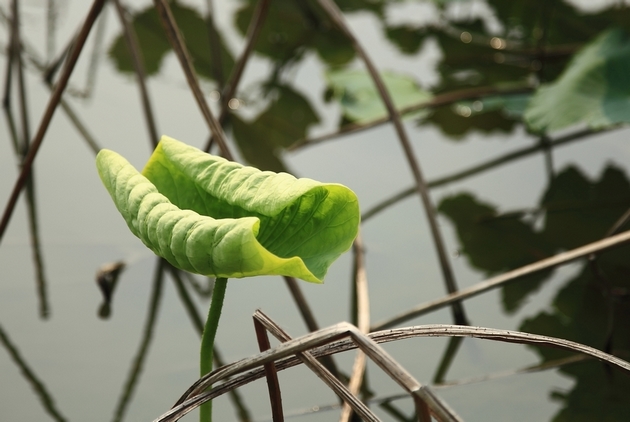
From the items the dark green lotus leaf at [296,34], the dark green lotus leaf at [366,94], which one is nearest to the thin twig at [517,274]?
the dark green lotus leaf at [366,94]

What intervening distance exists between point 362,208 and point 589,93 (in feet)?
1.65

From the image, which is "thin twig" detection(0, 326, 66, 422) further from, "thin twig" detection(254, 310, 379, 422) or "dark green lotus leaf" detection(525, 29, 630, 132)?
"dark green lotus leaf" detection(525, 29, 630, 132)

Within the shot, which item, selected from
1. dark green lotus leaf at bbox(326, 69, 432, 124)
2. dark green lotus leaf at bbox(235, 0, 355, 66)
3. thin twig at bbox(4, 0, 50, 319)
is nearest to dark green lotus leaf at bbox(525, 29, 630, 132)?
dark green lotus leaf at bbox(326, 69, 432, 124)

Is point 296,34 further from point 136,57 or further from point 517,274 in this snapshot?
point 517,274

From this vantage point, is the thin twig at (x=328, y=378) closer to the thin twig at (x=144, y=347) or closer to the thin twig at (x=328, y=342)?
the thin twig at (x=328, y=342)

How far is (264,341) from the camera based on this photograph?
41 centimetres

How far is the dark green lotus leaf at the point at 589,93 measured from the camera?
4.07 feet

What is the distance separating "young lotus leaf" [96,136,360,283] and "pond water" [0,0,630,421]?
1.26ft

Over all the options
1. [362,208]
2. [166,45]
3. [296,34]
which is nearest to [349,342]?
[362,208]

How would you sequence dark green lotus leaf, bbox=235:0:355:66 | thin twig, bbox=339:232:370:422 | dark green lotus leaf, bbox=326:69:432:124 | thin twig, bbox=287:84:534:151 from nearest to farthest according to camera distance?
1. thin twig, bbox=339:232:370:422
2. thin twig, bbox=287:84:534:151
3. dark green lotus leaf, bbox=326:69:432:124
4. dark green lotus leaf, bbox=235:0:355:66

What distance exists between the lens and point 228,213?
41 cm

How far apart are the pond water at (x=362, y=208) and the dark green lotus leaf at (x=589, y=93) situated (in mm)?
14

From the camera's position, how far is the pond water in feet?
2.60

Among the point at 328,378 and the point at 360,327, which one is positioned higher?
the point at 360,327
